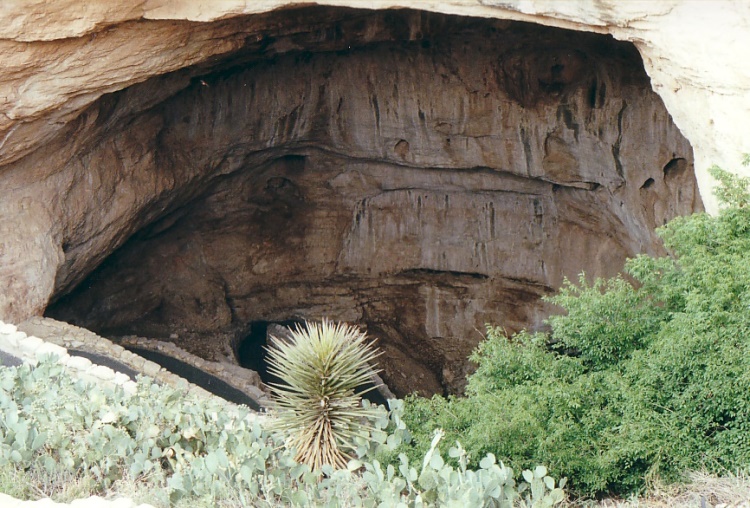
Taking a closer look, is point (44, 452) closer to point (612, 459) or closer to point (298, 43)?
point (612, 459)

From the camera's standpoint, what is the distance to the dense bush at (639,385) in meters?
7.24

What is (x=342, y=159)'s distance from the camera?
18703 millimetres

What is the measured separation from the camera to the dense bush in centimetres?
724

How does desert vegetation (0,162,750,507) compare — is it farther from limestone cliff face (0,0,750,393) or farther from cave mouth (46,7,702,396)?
cave mouth (46,7,702,396)

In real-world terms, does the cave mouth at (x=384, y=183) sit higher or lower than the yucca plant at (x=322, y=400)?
higher

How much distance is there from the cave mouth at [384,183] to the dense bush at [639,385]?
201 inches

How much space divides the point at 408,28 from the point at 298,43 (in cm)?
205

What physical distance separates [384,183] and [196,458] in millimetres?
12282

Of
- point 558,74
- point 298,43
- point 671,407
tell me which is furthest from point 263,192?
point 671,407

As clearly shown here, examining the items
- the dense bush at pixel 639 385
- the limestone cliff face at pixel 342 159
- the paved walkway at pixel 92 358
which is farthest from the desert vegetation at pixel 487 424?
the limestone cliff face at pixel 342 159

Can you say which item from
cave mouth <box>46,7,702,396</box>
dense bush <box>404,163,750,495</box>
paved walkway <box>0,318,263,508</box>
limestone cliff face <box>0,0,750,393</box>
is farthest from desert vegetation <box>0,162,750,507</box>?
cave mouth <box>46,7,702,396</box>

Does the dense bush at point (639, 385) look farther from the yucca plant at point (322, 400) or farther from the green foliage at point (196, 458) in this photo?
the yucca plant at point (322, 400)

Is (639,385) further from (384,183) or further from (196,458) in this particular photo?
(384,183)

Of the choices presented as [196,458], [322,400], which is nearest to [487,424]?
[322,400]
